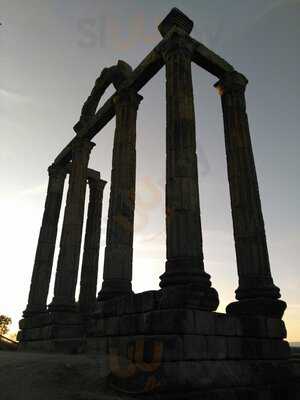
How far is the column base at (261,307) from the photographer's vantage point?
13898mm

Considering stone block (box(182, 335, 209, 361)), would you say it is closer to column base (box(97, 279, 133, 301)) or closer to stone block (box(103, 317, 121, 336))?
stone block (box(103, 317, 121, 336))

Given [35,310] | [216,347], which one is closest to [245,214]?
[216,347]

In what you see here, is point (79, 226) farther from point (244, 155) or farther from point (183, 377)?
point (183, 377)

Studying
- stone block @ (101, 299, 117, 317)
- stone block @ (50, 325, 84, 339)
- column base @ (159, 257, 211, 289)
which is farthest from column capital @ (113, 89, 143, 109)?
stone block @ (50, 325, 84, 339)

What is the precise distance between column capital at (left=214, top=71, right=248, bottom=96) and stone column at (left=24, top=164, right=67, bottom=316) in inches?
633

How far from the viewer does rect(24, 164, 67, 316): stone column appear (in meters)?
25.8

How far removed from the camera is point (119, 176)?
18.2 m

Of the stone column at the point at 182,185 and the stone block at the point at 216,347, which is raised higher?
the stone column at the point at 182,185

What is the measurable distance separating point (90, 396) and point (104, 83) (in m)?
20.5

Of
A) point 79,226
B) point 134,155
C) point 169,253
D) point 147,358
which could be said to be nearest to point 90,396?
point 147,358

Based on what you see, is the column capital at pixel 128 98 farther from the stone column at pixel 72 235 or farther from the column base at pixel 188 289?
the column base at pixel 188 289

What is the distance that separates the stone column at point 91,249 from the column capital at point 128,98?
1170 centimetres

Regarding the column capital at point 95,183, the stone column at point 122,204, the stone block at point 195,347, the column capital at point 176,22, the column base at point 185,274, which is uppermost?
the column capital at point 176,22

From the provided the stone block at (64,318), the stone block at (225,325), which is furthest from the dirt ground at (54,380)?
the stone block at (64,318)
